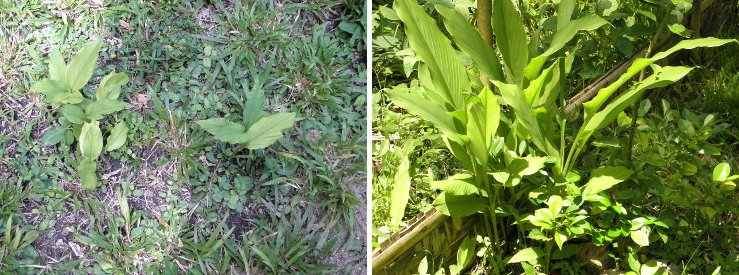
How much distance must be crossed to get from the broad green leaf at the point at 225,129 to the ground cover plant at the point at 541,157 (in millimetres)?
400

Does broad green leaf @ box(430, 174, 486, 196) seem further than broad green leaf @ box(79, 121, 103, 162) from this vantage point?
No

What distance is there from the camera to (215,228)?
1981 mm

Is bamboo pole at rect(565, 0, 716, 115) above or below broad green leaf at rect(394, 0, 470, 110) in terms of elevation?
below

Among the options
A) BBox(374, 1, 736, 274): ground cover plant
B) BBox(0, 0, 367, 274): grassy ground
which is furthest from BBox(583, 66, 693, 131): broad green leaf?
BBox(0, 0, 367, 274): grassy ground

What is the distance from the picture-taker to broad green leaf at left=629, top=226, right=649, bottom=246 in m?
1.79

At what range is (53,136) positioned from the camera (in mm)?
2039

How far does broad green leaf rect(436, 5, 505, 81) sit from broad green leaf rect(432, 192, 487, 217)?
1.00 ft

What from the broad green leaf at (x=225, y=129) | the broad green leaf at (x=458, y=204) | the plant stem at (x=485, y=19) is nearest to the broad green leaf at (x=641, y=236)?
the broad green leaf at (x=458, y=204)

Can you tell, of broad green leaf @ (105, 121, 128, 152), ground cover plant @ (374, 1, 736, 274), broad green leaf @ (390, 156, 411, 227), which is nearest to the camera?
ground cover plant @ (374, 1, 736, 274)

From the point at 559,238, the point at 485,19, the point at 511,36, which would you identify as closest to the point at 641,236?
the point at 559,238

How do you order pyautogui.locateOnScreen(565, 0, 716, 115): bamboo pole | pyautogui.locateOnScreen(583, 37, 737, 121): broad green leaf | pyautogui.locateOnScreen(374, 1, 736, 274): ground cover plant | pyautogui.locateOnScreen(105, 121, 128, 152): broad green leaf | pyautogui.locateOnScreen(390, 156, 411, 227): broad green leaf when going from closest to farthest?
pyautogui.locateOnScreen(583, 37, 737, 121): broad green leaf → pyautogui.locateOnScreen(374, 1, 736, 274): ground cover plant → pyautogui.locateOnScreen(390, 156, 411, 227): broad green leaf → pyautogui.locateOnScreen(105, 121, 128, 152): broad green leaf → pyautogui.locateOnScreen(565, 0, 716, 115): bamboo pole

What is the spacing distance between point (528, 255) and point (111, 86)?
3.69ft

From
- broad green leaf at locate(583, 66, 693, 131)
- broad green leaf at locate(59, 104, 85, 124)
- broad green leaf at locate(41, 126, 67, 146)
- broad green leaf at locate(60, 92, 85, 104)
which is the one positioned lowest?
broad green leaf at locate(41, 126, 67, 146)

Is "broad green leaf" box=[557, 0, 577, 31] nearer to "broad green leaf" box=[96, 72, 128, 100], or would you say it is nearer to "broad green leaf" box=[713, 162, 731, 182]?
"broad green leaf" box=[713, 162, 731, 182]
